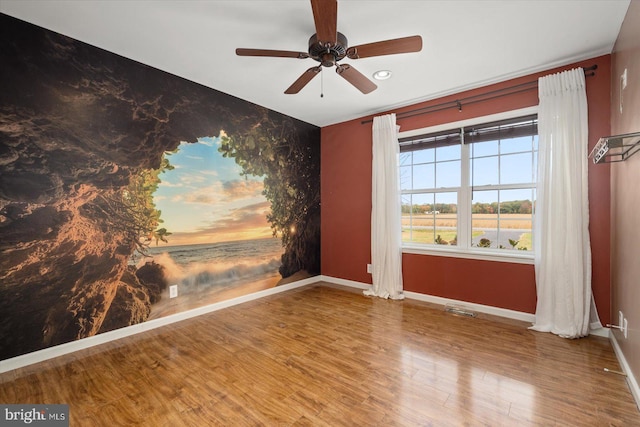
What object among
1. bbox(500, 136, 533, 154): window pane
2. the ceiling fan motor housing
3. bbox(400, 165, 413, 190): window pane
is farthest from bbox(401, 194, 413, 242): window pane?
the ceiling fan motor housing

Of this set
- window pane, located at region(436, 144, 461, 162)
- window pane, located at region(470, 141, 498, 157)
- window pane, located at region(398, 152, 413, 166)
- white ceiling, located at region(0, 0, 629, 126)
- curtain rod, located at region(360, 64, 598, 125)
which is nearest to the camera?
white ceiling, located at region(0, 0, 629, 126)

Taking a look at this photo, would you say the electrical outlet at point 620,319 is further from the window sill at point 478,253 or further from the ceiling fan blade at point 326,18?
the ceiling fan blade at point 326,18

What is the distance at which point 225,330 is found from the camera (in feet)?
9.14

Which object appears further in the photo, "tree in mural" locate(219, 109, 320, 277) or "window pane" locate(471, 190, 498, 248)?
"tree in mural" locate(219, 109, 320, 277)

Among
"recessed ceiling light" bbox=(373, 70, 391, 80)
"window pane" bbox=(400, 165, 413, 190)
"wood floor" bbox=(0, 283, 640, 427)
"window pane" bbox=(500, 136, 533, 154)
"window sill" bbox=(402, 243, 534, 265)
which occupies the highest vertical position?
"recessed ceiling light" bbox=(373, 70, 391, 80)

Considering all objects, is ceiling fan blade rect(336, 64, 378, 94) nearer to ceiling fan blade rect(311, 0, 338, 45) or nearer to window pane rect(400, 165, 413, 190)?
ceiling fan blade rect(311, 0, 338, 45)

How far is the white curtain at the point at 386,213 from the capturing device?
378cm

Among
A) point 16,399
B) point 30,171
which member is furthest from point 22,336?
point 30,171

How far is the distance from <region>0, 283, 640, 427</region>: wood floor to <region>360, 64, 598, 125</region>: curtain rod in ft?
8.23

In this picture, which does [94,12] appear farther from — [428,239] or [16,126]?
[428,239]

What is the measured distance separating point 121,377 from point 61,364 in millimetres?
617

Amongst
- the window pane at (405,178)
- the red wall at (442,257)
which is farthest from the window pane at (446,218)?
the window pane at (405,178)

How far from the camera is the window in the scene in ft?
10.1

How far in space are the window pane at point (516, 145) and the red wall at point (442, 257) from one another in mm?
353
